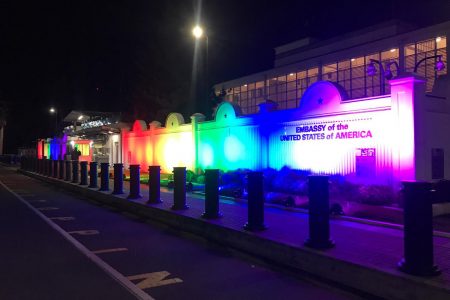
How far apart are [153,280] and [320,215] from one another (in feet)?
8.51

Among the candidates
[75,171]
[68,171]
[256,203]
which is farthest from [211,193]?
[68,171]

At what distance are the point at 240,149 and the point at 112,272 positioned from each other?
13039mm

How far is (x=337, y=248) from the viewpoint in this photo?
662 centimetres

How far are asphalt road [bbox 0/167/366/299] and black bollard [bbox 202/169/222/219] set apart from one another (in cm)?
77

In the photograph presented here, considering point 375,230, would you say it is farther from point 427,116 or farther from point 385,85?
point 385,85

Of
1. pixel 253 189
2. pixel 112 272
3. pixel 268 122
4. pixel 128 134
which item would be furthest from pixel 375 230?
pixel 128 134

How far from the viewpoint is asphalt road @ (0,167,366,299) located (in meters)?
5.53

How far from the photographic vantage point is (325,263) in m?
6.07

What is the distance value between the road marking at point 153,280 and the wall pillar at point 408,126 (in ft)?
27.3

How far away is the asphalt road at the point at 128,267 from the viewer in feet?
18.1

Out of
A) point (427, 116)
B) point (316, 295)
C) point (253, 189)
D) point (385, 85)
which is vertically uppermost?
point (385, 85)

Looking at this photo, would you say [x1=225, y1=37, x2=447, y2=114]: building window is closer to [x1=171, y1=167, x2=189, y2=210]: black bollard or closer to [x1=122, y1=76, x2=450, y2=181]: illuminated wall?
[x1=122, y1=76, x2=450, y2=181]: illuminated wall

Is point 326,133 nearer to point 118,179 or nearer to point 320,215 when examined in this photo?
point 118,179

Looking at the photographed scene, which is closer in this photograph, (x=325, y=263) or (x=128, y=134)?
(x=325, y=263)
